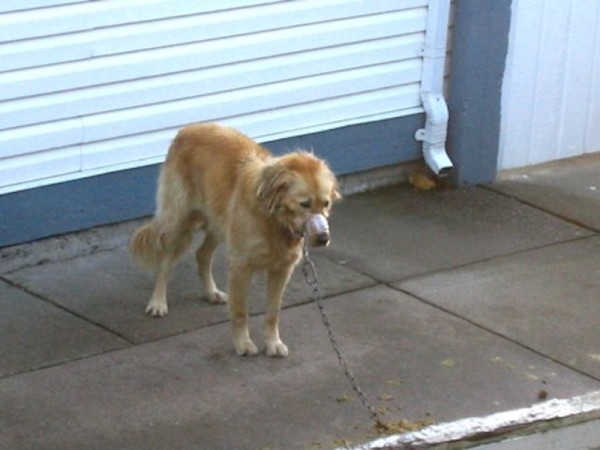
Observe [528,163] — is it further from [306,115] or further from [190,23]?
[190,23]

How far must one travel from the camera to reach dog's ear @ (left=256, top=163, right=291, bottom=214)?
6.38 m

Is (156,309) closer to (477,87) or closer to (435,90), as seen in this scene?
(435,90)

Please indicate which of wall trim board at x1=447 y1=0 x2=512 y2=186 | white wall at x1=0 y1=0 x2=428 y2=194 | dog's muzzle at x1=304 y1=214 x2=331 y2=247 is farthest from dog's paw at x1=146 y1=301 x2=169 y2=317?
wall trim board at x1=447 y1=0 x2=512 y2=186

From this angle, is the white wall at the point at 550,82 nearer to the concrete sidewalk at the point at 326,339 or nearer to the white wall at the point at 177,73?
the white wall at the point at 177,73

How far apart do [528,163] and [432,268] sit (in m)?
2.13

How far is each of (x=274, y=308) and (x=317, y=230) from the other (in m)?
0.80

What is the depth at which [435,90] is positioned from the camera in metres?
9.56

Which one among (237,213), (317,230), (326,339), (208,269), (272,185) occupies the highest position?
(272,185)

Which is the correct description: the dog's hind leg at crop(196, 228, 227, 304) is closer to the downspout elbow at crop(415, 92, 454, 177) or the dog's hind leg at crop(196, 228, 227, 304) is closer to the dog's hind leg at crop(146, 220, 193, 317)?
the dog's hind leg at crop(146, 220, 193, 317)

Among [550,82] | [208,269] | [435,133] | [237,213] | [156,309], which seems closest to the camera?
[237,213]

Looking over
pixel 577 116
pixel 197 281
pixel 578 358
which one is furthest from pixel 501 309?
pixel 577 116

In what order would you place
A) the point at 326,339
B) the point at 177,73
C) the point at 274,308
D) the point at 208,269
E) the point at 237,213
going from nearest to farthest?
the point at 237,213 → the point at 274,308 → the point at 326,339 → the point at 208,269 → the point at 177,73

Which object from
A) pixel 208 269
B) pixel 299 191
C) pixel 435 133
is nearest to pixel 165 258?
pixel 208 269

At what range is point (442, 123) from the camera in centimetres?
952
